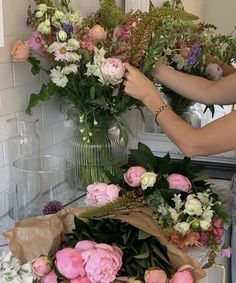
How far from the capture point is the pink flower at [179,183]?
1320mm

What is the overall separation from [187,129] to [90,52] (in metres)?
0.38

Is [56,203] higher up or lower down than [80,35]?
lower down

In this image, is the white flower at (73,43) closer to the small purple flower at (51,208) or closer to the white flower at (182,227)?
the small purple flower at (51,208)

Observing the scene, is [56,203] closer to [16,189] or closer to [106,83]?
[16,189]

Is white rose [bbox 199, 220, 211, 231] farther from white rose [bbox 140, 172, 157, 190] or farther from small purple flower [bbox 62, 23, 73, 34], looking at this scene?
small purple flower [bbox 62, 23, 73, 34]

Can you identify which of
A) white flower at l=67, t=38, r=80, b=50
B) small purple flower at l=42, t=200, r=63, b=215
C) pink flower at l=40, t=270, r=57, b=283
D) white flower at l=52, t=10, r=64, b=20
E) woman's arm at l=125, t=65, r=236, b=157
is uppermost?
white flower at l=52, t=10, r=64, b=20

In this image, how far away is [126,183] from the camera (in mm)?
1386

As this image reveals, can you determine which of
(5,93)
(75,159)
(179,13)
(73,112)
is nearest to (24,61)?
(5,93)

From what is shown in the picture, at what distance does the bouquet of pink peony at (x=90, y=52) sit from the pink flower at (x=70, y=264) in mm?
573

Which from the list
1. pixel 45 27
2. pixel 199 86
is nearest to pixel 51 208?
pixel 45 27

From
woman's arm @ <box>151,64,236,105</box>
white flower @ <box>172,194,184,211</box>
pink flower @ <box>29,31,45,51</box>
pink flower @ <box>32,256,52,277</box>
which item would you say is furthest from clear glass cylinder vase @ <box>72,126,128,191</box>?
pink flower @ <box>32,256,52,277</box>

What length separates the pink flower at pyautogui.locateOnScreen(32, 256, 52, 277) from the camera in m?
1.04

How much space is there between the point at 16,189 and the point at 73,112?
32 cm

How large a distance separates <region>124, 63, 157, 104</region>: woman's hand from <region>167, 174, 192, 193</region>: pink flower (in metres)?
0.24
